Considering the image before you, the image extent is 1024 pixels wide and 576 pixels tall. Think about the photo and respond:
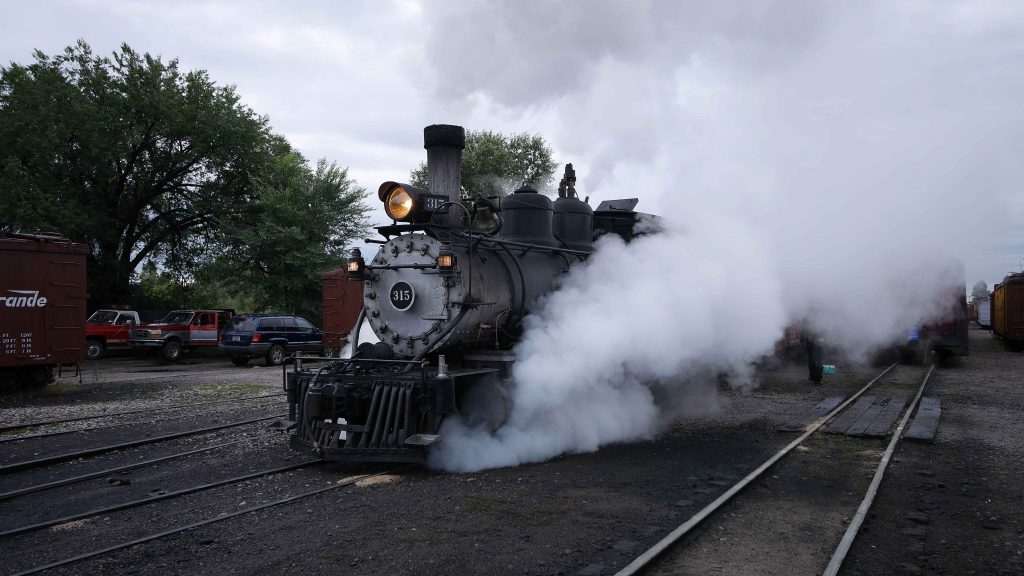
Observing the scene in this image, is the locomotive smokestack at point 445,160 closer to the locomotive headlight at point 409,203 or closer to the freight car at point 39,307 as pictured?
the locomotive headlight at point 409,203

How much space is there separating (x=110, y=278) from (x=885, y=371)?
990 inches

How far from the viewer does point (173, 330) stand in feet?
73.4

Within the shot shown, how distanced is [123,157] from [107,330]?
6093 millimetres

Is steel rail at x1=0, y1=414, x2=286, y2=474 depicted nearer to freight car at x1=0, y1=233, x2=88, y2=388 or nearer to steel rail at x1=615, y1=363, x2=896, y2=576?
freight car at x1=0, y1=233, x2=88, y2=388

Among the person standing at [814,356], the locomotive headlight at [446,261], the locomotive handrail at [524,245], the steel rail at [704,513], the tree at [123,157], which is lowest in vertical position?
the steel rail at [704,513]

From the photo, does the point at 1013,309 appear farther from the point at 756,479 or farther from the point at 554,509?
the point at 554,509

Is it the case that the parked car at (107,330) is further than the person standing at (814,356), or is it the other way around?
the parked car at (107,330)

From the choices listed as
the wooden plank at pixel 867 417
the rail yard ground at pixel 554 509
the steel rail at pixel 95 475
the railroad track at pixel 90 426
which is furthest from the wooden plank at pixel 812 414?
the railroad track at pixel 90 426

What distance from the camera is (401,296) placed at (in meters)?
7.59

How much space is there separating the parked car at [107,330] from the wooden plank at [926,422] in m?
22.8

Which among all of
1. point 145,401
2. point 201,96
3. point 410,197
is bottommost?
point 145,401

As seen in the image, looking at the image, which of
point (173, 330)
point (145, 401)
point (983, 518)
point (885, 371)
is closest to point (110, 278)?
point (173, 330)

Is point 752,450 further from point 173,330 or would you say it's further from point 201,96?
point 201,96

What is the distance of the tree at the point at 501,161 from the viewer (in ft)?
120
